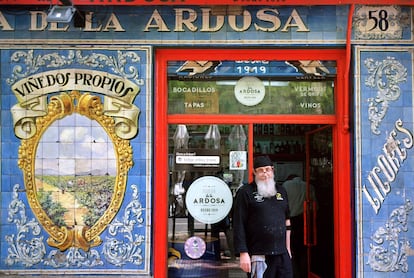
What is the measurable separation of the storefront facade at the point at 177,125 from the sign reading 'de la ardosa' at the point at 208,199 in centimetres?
2

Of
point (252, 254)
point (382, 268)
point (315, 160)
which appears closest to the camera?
point (252, 254)

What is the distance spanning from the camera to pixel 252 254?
5.52 metres

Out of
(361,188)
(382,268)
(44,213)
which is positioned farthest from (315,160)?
(44,213)

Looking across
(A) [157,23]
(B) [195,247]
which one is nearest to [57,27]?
(A) [157,23]

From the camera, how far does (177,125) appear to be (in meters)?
6.74

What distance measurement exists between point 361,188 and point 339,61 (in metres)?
1.53

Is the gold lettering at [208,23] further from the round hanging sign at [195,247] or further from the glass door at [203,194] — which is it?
the round hanging sign at [195,247]

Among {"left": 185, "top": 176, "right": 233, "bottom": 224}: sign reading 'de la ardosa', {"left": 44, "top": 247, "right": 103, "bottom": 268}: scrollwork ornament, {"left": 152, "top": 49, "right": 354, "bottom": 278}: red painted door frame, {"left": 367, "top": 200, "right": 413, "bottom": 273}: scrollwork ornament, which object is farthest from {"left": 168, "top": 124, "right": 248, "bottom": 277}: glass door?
{"left": 367, "top": 200, "right": 413, "bottom": 273}: scrollwork ornament

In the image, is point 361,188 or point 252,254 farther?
point 361,188

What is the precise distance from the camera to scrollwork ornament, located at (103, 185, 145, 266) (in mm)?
6398

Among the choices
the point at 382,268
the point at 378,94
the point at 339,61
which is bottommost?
the point at 382,268

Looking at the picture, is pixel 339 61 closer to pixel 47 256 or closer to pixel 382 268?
pixel 382 268

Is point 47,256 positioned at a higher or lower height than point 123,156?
lower

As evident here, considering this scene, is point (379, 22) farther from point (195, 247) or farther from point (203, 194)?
point (195, 247)
